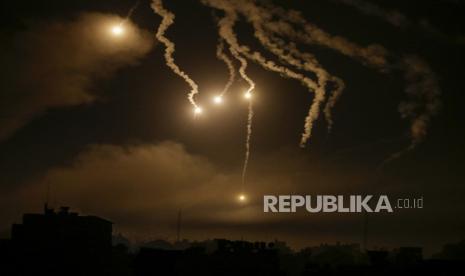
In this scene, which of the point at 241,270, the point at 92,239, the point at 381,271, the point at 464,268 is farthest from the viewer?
the point at 92,239

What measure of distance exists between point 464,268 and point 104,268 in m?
56.0

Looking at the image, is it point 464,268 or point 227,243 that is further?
point 227,243

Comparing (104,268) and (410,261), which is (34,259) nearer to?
(104,268)

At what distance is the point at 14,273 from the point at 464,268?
64.0 m

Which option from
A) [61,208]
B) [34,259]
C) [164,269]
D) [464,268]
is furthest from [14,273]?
[464,268]

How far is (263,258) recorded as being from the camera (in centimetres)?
11125

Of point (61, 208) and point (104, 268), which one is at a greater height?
point (61, 208)

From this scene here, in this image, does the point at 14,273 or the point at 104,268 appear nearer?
the point at 14,273

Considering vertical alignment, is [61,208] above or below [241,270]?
above

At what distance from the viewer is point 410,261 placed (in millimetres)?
114188

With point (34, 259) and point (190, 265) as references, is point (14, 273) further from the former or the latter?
point (190, 265)

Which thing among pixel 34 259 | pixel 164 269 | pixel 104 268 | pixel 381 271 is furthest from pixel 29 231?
pixel 381 271

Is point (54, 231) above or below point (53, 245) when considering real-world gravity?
above

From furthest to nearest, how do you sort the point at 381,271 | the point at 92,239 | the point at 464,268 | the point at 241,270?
the point at 92,239 < the point at 241,270 < the point at 381,271 < the point at 464,268
